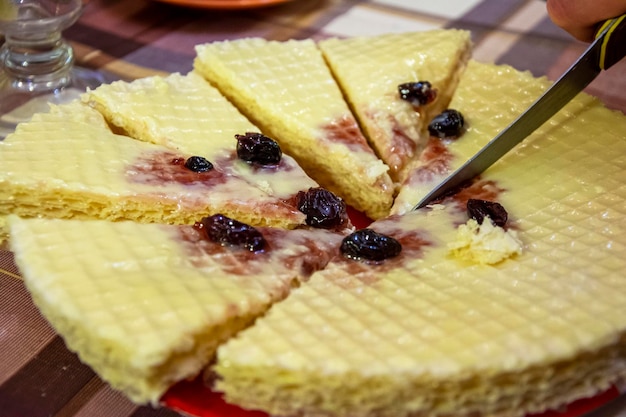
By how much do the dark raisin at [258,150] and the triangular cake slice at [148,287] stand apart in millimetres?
383

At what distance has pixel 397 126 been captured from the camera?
8.40 ft

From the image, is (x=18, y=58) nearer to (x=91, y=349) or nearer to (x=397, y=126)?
(x=397, y=126)

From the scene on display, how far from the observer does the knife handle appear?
2.04m

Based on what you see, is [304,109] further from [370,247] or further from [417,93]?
[370,247]

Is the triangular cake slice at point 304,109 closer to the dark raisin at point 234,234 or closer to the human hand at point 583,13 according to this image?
the dark raisin at point 234,234

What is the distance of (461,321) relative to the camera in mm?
1621

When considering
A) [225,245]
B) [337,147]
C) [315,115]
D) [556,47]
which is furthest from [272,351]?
[556,47]

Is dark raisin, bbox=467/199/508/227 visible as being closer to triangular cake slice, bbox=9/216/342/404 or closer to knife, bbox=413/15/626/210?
knife, bbox=413/15/626/210

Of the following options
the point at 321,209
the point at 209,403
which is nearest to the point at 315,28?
the point at 321,209

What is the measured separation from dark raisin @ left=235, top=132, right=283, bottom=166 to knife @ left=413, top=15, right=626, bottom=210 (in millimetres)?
525

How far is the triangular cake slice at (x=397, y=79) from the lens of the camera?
2541 millimetres

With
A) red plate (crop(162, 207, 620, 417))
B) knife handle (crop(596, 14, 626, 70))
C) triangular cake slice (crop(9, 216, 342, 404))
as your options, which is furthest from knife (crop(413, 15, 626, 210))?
red plate (crop(162, 207, 620, 417))

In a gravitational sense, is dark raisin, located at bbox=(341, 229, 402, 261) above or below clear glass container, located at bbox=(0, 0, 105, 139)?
above

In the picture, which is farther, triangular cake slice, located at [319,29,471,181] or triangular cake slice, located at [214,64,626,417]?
triangular cake slice, located at [319,29,471,181]
